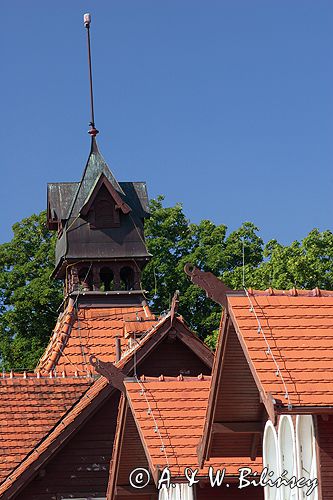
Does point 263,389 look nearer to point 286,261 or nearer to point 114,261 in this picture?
point 114,261

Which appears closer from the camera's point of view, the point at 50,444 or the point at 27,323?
the point at 50,444

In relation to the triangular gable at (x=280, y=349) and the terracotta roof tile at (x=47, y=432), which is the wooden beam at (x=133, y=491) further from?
the triangular gable at (x=280, y=349)

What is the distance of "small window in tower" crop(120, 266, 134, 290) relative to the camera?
38688mm

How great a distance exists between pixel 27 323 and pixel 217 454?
38771mm

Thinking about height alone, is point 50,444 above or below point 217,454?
above

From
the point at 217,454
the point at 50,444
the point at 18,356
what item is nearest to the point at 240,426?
the point at 217,454

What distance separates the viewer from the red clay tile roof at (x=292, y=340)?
625 inches

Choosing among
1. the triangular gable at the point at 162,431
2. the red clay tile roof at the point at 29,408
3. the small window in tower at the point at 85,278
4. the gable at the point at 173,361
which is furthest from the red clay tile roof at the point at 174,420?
the small window in tower at the point at 85,278

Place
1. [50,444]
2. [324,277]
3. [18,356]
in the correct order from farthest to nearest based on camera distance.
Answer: [18,356] → [324,277] → [50,444]

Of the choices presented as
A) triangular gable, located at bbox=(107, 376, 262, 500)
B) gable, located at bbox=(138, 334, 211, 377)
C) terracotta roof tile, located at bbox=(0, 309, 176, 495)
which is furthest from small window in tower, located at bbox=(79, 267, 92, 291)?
triangular gable, located at bbox=(107, 376, 262, 500)

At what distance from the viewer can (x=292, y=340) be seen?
16719mm

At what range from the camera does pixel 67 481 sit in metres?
29.5

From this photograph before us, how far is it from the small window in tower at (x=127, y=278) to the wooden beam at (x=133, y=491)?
13576 mm

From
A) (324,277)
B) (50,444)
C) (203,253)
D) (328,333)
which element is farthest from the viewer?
(203,253)
